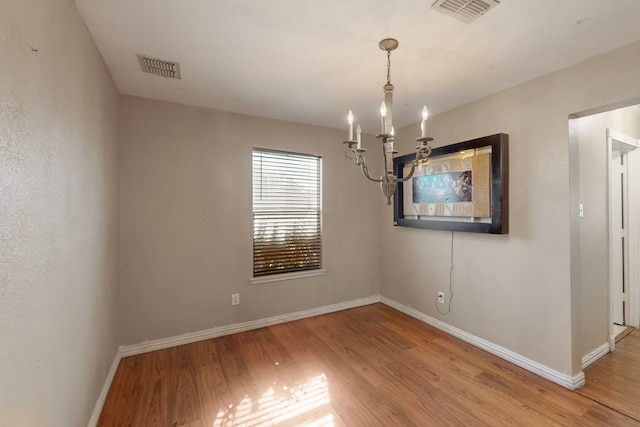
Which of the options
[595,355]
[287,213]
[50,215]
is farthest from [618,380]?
[50,215]

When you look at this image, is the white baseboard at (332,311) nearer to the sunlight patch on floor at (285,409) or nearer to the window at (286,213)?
the window at (286,213)

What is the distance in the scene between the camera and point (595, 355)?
2.52m

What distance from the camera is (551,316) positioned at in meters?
2.28

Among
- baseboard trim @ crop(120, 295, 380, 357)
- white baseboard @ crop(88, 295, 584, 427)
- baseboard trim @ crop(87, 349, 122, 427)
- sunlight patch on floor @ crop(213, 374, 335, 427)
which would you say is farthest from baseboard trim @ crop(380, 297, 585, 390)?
baseboard trim @ crop(87, 349, 122, 427)

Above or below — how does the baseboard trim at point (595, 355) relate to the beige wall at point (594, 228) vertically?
below

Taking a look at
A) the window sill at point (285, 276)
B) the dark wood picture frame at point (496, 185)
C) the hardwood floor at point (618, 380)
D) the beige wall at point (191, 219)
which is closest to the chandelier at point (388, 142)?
the dark wood picture frame at point (496, 185)

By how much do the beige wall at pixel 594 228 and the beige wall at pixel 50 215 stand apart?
343 cm

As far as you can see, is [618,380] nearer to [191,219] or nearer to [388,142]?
[388,142]

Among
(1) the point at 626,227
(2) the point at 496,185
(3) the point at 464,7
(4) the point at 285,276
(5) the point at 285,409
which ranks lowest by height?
(5) the point at 285,409

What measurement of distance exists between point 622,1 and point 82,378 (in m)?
3.62

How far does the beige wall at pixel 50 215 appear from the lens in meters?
0.92

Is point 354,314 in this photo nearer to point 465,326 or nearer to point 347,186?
point 465,326

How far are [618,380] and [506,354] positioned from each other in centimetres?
75

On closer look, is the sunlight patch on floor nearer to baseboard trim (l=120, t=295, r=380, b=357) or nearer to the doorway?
baseboard trim (l=120, t=295, r=380, b=357)
